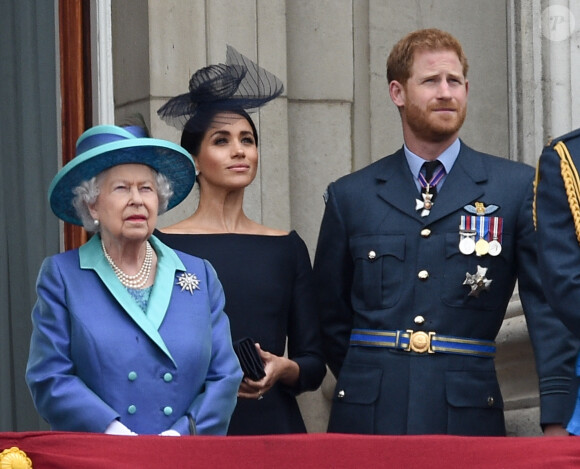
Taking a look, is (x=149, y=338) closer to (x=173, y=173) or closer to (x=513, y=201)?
(x=173, y=173)

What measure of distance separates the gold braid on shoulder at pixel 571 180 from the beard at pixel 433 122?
0.71 m

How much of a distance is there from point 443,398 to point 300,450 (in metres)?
1.22

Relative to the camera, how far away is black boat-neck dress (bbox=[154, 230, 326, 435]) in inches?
211

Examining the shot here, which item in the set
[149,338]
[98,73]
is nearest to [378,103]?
[98,73]

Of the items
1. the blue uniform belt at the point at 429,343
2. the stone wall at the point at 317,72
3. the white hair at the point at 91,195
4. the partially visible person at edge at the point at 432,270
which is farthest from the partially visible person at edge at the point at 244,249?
the stone wall at the point at 317,72

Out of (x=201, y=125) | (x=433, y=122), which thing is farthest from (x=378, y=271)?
(x=201, y=125)

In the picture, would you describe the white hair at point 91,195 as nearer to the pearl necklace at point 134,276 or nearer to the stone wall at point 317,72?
the pearl necklace at point 134,276

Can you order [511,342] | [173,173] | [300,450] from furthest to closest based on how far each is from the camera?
[511,342]
[173,173]
[300,450]

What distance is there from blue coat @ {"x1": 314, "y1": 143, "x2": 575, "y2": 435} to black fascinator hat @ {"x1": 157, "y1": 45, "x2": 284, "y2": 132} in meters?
0.50

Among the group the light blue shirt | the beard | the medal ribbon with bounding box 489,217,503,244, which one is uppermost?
the beard

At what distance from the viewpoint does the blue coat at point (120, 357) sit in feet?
14.6

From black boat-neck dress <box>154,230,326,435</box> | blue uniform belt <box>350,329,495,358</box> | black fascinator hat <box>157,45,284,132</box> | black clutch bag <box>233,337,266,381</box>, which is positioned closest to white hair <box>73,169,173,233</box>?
black clutch bag <box>233,337,266,381</box>

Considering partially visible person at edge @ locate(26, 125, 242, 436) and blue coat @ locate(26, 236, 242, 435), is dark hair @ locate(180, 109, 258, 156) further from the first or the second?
blue coat @ locate(26, 236, 242, 435)

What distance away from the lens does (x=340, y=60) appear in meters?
6.93
